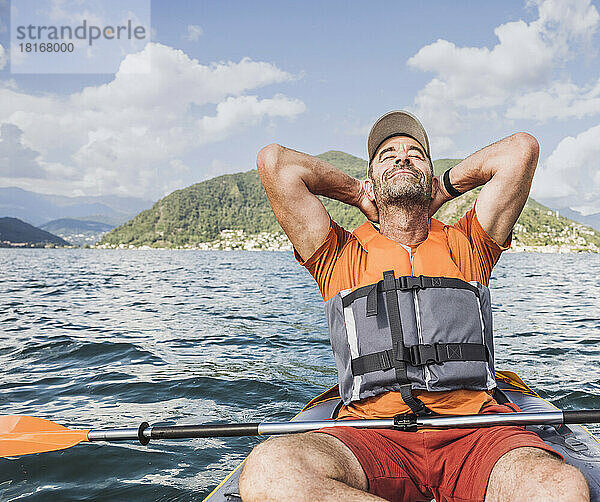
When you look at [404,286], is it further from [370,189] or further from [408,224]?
[370,189]

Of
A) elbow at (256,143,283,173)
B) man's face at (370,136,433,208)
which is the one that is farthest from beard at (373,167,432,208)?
elbow at (256,143,283,173)

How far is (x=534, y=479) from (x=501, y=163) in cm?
214

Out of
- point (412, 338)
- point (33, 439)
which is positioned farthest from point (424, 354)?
point (33, 439)

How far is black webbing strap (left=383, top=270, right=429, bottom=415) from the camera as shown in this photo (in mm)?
2998

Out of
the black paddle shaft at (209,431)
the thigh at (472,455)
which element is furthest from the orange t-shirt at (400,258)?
the black paddle shaft at (209,431)

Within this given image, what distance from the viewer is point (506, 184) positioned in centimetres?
350

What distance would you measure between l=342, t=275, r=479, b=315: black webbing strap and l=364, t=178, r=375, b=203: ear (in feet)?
2.65

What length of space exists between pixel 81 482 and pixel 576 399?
5489mm

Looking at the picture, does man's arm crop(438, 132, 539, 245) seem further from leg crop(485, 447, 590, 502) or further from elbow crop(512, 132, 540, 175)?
leg crop(485, 447, 590, 502)

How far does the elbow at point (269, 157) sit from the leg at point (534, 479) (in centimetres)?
220

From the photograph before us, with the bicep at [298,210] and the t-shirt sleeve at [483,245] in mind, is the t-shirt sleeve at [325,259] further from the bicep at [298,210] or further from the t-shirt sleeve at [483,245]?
the t-shirt sleeve at [483,245]

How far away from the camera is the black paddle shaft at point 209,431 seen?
124 inches

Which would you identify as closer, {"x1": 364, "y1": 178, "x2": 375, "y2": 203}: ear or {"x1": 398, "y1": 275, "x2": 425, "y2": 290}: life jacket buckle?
{"x1": 398, "y1": 275, "x2": 425, "y2": 290}: life jacket buckle

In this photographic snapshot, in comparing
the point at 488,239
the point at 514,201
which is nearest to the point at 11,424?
the point at 488,239
